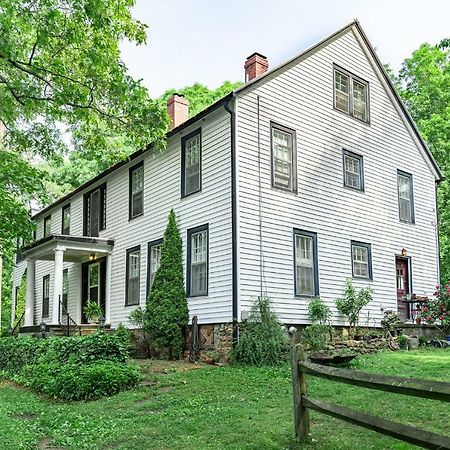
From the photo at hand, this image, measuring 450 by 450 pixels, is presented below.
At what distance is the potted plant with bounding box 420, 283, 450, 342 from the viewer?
54.2ft

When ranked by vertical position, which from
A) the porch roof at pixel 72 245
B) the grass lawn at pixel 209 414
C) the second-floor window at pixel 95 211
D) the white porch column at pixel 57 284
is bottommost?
the grass lawn at pixel 209 414

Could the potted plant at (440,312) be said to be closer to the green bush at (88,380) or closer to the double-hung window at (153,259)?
the double-hung window at (153,259)

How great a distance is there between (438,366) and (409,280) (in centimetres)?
664

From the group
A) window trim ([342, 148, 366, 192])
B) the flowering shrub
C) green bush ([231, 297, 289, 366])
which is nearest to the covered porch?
green bush ([231, 297, 289, 366])

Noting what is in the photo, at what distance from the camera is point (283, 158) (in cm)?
1516

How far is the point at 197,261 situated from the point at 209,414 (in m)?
6.97

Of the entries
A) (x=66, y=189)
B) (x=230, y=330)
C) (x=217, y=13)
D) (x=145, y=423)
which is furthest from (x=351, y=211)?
(x=66, y=189)

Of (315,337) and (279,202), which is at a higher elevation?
(279,202)

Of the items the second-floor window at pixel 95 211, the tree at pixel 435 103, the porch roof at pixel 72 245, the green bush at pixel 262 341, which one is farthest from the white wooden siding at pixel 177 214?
the tree at pixel 435 103

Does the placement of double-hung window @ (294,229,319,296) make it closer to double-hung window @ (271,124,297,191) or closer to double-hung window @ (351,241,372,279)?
double-hung window @ (271,124,297,191)

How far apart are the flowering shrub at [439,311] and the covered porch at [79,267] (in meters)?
9.99

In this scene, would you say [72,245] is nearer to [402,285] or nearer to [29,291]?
[29,291]

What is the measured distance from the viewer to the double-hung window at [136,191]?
17859 millimetres

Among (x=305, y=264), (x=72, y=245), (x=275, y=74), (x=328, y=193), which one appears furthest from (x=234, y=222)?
(x=72, y=245)
